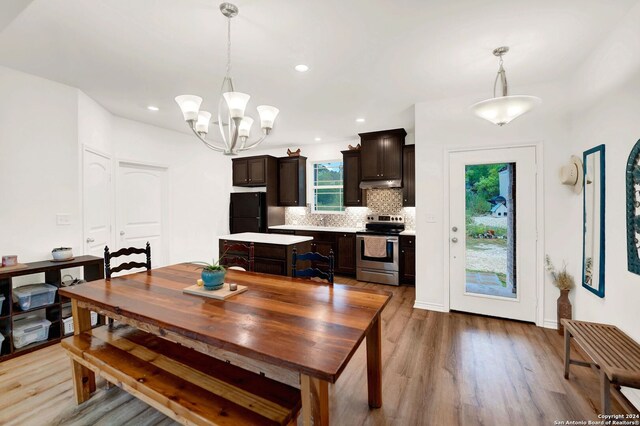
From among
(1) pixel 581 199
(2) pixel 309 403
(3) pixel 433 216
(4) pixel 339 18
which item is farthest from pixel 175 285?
(1) pixel 581 199

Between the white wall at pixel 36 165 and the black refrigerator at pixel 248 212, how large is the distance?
120 inches

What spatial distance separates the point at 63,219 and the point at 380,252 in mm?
4252

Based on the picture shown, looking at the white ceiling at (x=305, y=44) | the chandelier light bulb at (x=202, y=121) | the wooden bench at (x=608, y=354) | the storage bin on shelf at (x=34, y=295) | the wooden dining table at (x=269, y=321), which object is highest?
the white ceiling at (x=305, y=44)

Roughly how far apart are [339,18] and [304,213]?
15.0 feet

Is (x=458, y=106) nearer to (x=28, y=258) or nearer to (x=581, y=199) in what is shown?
(x=581, y=199)

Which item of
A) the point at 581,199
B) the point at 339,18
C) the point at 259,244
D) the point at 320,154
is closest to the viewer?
the point at 339,18

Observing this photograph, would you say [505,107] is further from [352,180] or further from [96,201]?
[96,201]

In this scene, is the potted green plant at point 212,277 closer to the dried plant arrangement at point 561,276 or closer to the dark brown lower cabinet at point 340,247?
the dark brown lower cabinet at point 340,247

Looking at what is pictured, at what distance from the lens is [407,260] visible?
4.65 meters

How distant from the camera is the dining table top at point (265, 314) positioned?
3.76 feet

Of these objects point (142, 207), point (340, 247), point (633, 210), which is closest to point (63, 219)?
point (142, 207)

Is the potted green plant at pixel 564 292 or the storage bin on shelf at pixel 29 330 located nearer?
the storage bin on shelf at pixel 29 330

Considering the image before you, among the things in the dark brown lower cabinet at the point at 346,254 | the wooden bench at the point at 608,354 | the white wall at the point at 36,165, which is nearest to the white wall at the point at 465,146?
the wooden bench at the point at 608,354

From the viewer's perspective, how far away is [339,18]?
78.2 inches
